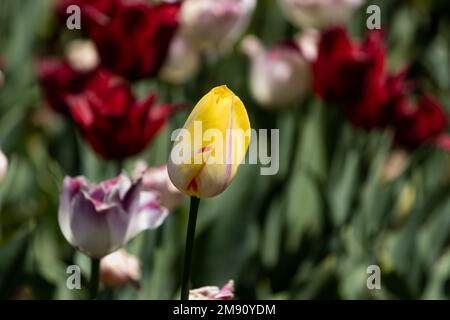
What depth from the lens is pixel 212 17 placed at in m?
1.27

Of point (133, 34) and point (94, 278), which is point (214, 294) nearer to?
point (94, 278)

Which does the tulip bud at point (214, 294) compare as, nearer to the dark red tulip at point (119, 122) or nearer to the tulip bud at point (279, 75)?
the dark red tulip at point (119, 122)

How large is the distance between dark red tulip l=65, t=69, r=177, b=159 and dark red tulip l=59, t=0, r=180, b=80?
0.08 meters

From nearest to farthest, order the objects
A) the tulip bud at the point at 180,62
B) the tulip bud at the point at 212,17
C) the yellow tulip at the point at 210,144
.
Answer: the yellow tulip at the point at 210,144 → the tulip bud at the point at 212,17 → the tulip bud at the point at 180,62

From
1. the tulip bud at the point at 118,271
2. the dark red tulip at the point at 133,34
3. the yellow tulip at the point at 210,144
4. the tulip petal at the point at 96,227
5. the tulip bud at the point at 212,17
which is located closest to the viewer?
the yellow tulip at the point at 210,144

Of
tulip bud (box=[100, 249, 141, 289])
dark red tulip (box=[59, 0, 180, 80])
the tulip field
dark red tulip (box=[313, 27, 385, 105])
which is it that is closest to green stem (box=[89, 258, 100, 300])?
the tulip field

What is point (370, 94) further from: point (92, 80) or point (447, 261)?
point (92, 80)

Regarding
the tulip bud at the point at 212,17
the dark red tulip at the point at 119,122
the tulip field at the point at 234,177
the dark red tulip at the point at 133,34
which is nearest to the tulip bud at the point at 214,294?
the tulip field at the point at 234,177

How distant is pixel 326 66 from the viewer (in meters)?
1.24

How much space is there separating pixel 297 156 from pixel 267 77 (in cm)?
12

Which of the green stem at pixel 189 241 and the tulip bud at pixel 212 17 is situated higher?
the tulip bud at pixel 212 17

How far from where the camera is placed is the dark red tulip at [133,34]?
1131 millimetres

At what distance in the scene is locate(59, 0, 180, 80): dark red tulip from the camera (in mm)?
1131

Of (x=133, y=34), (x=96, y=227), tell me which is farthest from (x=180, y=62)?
(x=96, y=227)
